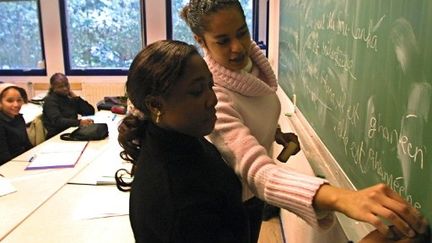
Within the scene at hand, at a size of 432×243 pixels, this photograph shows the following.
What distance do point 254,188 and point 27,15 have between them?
5536mm

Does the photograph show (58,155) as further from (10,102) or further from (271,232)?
(271,232)

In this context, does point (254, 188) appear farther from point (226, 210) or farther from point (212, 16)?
point (212, 16)

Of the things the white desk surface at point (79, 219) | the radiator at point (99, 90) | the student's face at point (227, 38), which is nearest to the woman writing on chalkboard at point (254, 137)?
the student's face at point (227, 38)

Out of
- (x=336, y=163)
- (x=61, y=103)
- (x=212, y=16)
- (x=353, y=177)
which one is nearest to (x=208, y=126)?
(x=212, y=16)

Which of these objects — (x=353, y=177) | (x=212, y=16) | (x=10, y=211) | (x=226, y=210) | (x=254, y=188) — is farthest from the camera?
(x=10, y=211)

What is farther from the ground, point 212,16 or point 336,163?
point 212,16

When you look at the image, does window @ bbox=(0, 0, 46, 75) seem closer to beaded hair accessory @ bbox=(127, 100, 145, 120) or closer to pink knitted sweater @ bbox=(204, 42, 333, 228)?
pink knitted sweater @ bbox=(204, 42, 333, 228)

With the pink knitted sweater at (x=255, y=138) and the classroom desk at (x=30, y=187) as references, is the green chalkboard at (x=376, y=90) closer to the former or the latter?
the pink knitted sweater at (x=255, y=138)

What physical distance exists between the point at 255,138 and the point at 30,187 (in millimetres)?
1568

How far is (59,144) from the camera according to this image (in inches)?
119

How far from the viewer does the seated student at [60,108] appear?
12.8 ft

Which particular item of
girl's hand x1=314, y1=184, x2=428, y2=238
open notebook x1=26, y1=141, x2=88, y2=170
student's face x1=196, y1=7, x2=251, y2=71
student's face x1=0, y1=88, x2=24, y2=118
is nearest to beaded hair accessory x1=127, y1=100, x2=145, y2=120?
student's face x1=196, y1=7, x2=251, y2=71

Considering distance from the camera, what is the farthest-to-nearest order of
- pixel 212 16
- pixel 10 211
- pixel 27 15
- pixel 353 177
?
pixel 27 15 → pixel 10 211 → pixel 353 177 → pixel 212 16

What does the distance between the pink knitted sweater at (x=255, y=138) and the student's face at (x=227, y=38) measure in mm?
26
